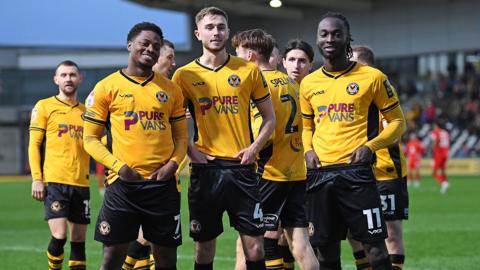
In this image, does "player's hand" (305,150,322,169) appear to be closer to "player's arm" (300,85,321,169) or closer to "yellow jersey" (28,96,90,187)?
"player's arm" (300,85,321,169)

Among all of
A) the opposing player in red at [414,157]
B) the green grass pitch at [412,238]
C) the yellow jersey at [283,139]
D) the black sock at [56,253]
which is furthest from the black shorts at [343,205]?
the opposing player in red at [414,157]

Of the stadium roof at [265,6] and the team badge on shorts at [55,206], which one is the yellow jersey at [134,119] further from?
the stadium roof at [265,6]

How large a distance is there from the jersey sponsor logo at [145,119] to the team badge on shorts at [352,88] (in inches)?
65.1

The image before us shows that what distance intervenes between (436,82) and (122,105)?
4738 centimetres

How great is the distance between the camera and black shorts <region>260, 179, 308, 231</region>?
878 cm

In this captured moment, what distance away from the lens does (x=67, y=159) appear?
36.0ft

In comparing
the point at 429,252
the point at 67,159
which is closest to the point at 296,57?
the point at 67,159

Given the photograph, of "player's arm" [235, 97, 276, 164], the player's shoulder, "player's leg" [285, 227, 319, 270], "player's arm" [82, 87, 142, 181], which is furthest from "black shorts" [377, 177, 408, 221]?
"player's arm" [82, 87, 142, 181]

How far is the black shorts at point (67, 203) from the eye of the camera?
35.4 ft

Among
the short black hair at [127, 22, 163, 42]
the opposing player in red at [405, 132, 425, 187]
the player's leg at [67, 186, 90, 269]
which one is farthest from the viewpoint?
the opposing player in red at [405, 132, 425, 187]

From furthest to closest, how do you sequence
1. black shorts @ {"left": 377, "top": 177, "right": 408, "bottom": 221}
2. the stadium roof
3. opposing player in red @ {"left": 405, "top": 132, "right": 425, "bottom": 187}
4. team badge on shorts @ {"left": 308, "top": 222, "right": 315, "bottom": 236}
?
the stadium roof
opposing player in red @ {"left": 405, "top": 132, "right": 425, "bottom": 187}
black shorts @ {"left": 377, "top": 177, "right": 408, "bottom": 221}
team badge on shorts @ {"left": 308, "top": 222, "right": 315, "bottom": 236}

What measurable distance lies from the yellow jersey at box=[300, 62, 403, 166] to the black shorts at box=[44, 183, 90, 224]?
3614mm

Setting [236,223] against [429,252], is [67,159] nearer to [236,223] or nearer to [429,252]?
[236,223]

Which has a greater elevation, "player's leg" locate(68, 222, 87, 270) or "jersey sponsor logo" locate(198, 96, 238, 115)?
"jersey sponsor logo" locate(198, 96, 238, 115)
